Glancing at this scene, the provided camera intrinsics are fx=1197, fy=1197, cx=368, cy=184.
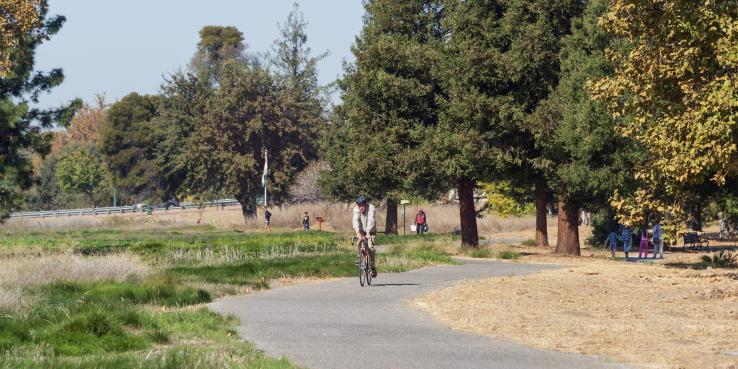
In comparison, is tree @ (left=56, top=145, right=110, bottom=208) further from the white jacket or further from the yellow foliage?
the white jacket

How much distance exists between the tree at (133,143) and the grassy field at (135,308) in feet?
311

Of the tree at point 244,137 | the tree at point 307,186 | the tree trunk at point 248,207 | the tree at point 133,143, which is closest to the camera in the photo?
the tree at point 244,137

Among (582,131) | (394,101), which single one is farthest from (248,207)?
(582,131)

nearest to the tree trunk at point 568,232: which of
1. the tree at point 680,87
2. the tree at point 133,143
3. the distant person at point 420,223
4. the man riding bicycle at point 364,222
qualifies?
the tree at point 680,87

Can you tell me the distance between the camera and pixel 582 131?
120 feet

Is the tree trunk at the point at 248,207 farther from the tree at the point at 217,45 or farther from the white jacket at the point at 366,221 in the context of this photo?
the white jacket at the point at 366,221

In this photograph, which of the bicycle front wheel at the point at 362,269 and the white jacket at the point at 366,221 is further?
the bicycle front wheel at the point at 362,269

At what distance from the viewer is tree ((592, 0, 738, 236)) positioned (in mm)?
21984

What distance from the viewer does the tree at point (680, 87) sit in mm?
21984

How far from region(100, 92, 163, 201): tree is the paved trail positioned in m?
106

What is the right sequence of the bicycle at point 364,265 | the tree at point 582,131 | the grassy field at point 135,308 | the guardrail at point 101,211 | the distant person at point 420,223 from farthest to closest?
the guardrail at point 101,211
the distant person at point 420,223
the tree at point 582,131
the bicycle at point 364,265
the grassy field at point 135,308

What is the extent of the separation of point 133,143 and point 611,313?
115553 millimetres

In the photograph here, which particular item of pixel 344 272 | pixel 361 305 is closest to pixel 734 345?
pixel 361 305

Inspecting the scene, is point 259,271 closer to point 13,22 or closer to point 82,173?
point 13,22
